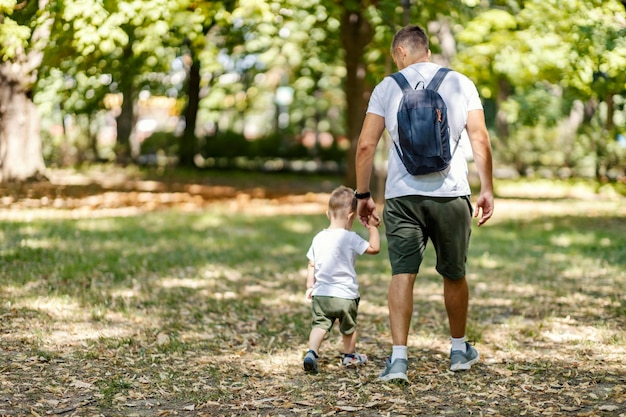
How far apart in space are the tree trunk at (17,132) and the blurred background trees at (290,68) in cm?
3

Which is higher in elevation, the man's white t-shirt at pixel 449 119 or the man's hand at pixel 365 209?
the man's white t-shirt at pixel 449 119

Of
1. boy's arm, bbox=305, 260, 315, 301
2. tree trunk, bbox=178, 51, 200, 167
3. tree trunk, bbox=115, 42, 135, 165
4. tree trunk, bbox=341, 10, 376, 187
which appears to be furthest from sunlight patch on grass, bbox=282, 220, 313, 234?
tree trunk, bbox=115, 42, 135, 165

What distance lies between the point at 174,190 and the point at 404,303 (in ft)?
52.6

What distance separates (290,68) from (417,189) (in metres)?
29.3

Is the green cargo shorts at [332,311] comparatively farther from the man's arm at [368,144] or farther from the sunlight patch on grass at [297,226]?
the sunlight patch on grass at [297,226]

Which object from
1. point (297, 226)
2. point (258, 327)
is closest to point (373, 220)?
point (258, 327)

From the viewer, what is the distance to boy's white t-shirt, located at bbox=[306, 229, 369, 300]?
511 cm

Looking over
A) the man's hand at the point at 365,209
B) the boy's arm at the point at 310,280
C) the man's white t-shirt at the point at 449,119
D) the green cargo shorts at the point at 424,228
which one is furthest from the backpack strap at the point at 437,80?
the boy's arm at the point at 310,280

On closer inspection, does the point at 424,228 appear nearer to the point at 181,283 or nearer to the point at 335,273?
the point at 335,273

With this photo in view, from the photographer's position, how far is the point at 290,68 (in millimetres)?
33312

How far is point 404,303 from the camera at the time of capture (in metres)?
4.80

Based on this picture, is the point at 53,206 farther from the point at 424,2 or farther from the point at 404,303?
the point at 404,303

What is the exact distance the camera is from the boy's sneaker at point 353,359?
527 cm

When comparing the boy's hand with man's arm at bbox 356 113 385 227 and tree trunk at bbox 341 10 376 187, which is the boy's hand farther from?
tree trunk at bbox 341 10 376 187
